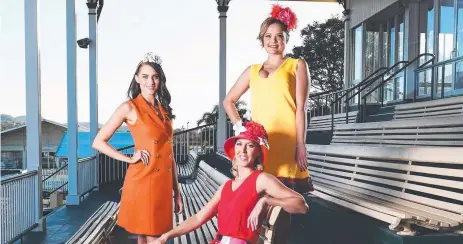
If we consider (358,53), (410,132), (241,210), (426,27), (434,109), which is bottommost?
(241,210)

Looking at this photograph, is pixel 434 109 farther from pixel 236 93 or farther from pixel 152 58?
pixel 152 58

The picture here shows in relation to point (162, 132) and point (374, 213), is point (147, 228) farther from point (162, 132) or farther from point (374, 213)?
point (374, 213)

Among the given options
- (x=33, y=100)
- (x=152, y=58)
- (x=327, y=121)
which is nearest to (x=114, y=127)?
(x=152, y=58)

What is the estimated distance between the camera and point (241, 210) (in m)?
1.47

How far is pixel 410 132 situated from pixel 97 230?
3.61 meters

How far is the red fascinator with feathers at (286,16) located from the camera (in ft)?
5.35

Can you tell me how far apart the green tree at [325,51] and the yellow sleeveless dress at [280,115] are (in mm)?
14934

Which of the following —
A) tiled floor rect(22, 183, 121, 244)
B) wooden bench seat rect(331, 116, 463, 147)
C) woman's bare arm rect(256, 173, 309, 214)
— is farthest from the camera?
tiled floor rect(22, 183, 121, 244)

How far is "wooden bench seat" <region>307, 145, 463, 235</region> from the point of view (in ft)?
8.31

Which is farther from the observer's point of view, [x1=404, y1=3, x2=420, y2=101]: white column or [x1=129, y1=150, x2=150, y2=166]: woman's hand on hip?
[x1=404, y1=3, x2=420, y2=101]: white column

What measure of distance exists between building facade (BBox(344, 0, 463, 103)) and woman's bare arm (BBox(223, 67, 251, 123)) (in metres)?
7.02

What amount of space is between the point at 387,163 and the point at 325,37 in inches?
591

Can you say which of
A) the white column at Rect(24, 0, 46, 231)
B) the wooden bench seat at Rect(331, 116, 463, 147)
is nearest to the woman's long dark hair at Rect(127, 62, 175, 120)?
the wooden bench seat at Rect(331, 116, 463, 147)

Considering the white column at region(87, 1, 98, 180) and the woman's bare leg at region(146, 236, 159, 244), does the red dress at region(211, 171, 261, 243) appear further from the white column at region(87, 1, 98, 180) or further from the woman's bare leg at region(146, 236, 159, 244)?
the white column at region(87, 1, 98, 180)
